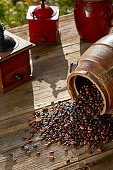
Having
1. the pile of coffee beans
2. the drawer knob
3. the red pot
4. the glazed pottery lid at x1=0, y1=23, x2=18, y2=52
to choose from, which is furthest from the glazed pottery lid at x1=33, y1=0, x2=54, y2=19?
the pile of coffee beans

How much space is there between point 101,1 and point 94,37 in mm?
376

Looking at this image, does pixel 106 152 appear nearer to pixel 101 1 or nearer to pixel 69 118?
pixel 69 118

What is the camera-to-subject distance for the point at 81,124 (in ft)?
6.88

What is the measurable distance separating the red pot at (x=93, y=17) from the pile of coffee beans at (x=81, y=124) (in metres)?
0.90

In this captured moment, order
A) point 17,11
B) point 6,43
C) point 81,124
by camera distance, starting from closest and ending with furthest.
→ point 81,124 < point 6,43 < point 17,11

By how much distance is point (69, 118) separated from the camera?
2186mm

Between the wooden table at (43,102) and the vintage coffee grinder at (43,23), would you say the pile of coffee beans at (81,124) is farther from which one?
the vintage coffee grinder at (43,23)

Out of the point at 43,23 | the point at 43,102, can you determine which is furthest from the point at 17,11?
the point at 43,102

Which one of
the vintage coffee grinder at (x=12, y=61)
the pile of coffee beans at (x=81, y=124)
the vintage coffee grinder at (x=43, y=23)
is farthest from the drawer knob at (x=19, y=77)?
the vintage coffee grinder at (x=43, y=23)

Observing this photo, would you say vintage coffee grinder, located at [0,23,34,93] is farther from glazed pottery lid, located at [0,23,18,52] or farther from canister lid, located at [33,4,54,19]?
canister lid, located at [33,4,54,19]

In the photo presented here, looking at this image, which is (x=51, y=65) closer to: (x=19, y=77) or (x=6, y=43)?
(x=19, y=77)

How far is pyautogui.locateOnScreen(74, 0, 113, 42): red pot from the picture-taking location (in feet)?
9.36

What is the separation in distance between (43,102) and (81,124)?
441 millimetres

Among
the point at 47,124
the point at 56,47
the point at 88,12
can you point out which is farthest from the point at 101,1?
the point at 47,124
